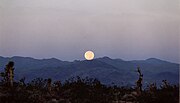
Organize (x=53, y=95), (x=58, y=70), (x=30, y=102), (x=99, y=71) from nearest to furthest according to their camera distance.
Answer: (x=30, y=102), (x=53, y=95), (x=99, y=71), (x=58, y=70)

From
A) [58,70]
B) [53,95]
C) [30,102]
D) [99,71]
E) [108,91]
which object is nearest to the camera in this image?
[30,102]

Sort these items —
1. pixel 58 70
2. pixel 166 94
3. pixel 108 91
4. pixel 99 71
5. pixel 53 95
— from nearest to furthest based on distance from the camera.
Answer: pixel 166 94 → pixel 53 95 → pixel 108 91 → pixel 99 71 → pixel 58 70

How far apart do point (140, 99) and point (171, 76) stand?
163 meters

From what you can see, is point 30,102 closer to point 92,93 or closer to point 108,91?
point 92,93

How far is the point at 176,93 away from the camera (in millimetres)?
23922

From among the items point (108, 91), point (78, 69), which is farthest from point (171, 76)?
point (108, 91)

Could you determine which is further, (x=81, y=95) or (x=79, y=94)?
(x=79, y=94)

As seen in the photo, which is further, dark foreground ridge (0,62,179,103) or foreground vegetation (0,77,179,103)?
dark foreground ridge (0,62,179,103)

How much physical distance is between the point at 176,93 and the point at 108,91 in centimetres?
687

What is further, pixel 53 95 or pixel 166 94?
pixel 53 95

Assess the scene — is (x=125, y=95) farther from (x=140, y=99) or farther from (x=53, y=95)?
(x=53, y=95)

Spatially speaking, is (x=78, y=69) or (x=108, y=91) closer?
(x=108, y=91)

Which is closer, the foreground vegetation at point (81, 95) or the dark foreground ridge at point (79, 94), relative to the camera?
the foreground vegetation at point (81, 95)

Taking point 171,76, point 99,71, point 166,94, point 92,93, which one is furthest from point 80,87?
point 171,76
